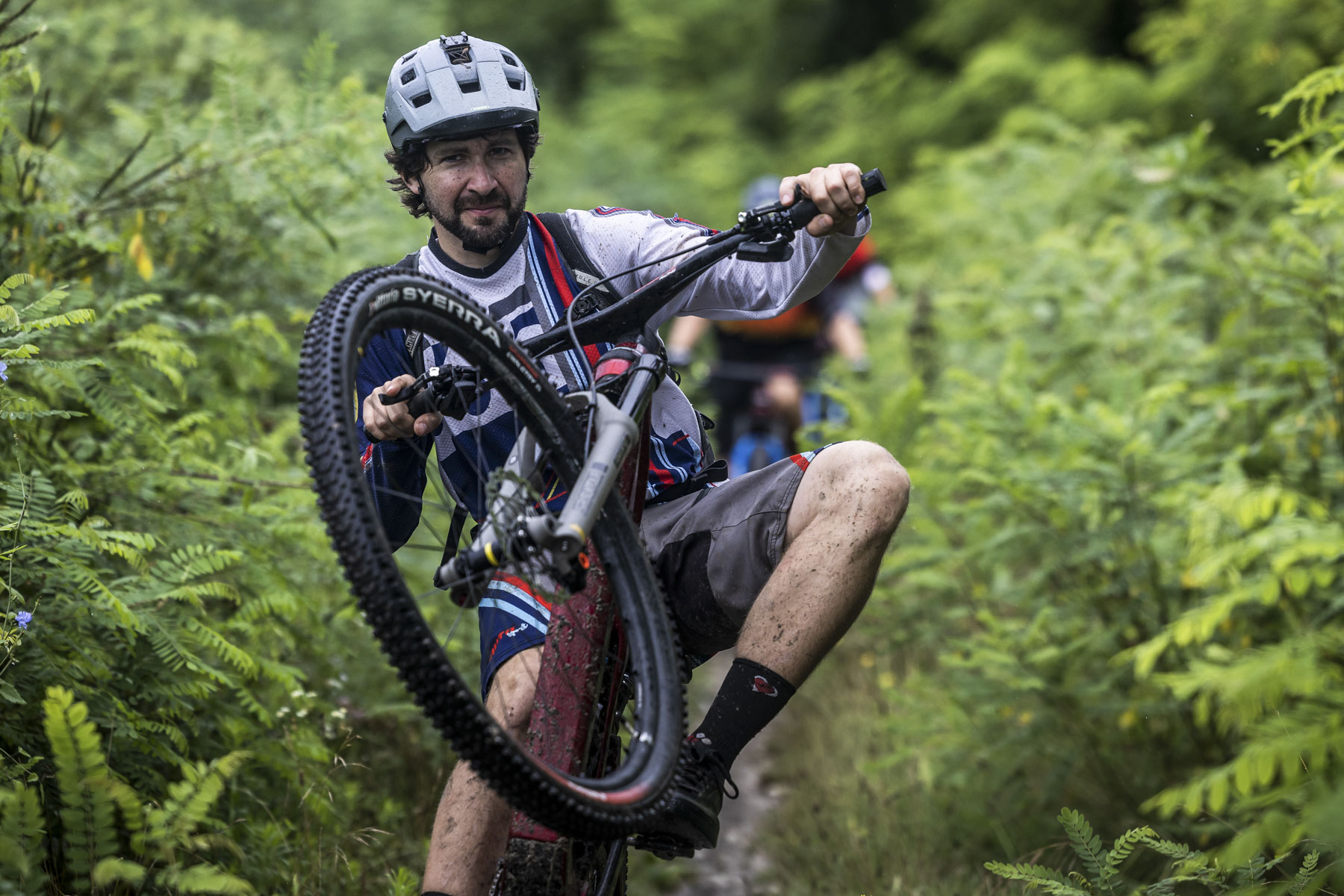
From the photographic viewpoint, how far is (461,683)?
6.06 feet

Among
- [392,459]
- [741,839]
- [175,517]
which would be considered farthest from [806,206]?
[741,839]

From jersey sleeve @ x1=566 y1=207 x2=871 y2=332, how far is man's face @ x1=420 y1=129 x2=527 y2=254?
0.74 feet

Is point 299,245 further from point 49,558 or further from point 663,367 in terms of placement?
point 663,367

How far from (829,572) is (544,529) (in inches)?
30.9

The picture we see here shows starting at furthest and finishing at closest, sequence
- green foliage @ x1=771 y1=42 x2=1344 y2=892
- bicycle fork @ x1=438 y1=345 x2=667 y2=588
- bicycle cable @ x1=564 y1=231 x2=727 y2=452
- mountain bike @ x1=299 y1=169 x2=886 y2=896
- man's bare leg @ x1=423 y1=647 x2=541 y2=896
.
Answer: green foliage @ x1=771 y1=42 x2=1344 y2=892 → man's bare leg @ x1=423 y1=647 x2=541 y2=896 → bicycle cable @ x1=564 y1=231 x2=727 y2=452 → bicycle fork @ x1=438 y1=345 x2=667 y2=588 → mountain bike @ x1=299 y1=169 x2=886 y2=896

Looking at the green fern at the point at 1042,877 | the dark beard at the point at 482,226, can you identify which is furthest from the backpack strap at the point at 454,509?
the green fern at the point at 1042,877

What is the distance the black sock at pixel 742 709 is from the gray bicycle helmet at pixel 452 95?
4.93ft

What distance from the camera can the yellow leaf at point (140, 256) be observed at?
12.5 feet

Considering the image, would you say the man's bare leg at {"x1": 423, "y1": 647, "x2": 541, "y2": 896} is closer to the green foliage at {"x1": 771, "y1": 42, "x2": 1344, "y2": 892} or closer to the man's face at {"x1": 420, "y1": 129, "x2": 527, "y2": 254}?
the man's face at {"x1": 420, "y1": 129, "x2": 527, "y2": 254}

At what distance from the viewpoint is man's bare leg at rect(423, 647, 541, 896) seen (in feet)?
8.21

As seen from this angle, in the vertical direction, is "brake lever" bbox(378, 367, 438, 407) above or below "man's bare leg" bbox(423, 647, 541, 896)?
above

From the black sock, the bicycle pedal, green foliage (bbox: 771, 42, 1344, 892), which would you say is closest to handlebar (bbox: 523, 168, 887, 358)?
the black sock

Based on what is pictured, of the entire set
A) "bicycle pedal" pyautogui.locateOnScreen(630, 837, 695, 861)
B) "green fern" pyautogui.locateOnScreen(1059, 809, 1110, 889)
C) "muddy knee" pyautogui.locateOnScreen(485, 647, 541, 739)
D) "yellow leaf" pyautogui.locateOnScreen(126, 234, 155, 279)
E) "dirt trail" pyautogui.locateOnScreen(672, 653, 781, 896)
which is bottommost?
"dirt trail" pyautogui.locateOnScreen(672, 653, 781, 896)

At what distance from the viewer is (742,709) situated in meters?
2.47
